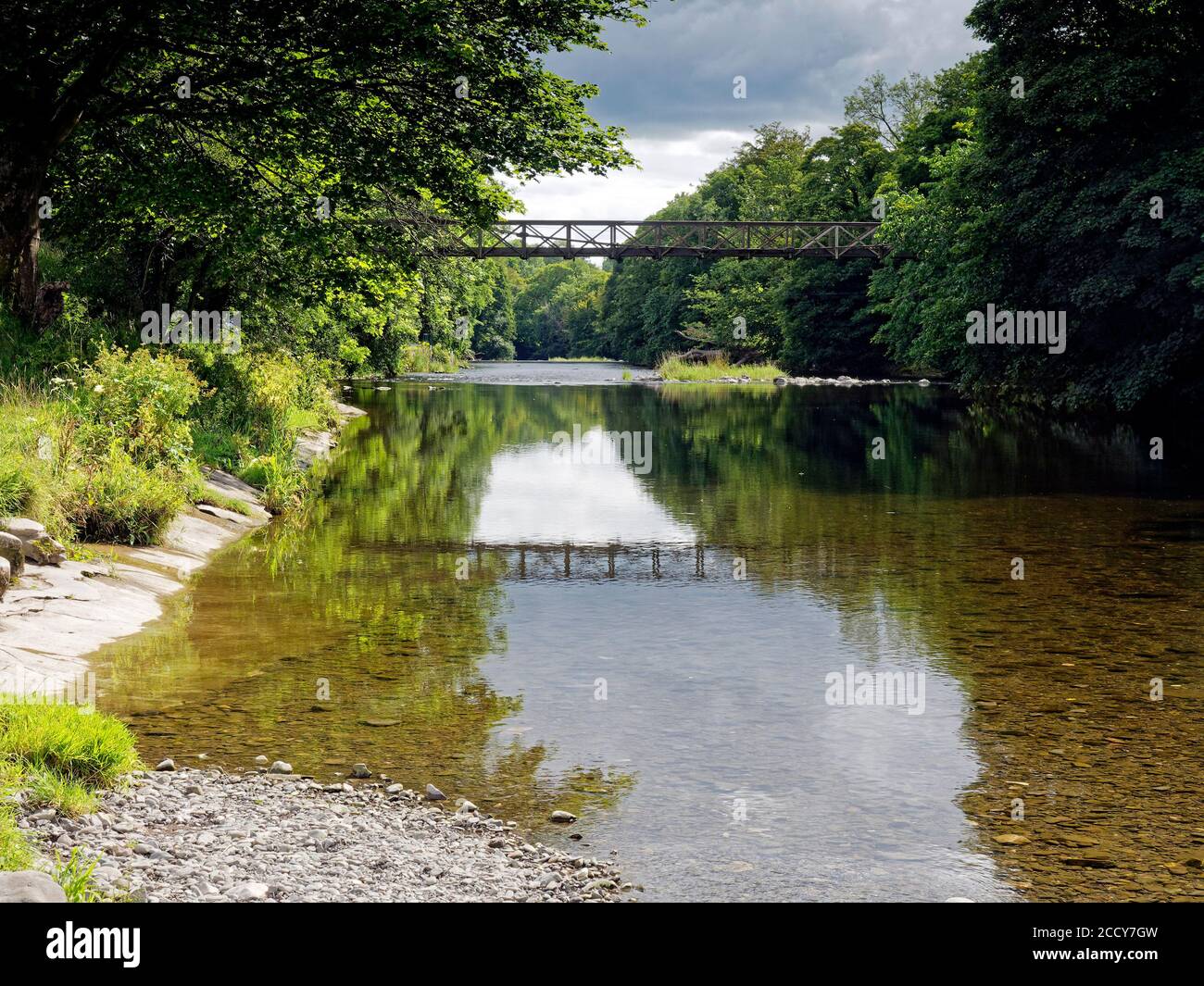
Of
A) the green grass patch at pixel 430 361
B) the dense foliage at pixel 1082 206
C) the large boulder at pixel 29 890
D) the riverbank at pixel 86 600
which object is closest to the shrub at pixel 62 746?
the riverbank at pixel 86 600

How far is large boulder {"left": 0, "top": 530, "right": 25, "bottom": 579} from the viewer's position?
11435mm

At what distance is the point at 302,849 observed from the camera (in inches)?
253

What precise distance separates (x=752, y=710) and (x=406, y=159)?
15.2 m

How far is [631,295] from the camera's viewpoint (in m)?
129

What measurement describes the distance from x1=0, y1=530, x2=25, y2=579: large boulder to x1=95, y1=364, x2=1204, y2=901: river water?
57.1 inches

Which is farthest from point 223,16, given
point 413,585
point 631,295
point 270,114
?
point 631,295

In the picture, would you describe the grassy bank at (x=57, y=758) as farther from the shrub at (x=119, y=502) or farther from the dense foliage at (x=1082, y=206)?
the dense foliage at (x=1082, y=206)

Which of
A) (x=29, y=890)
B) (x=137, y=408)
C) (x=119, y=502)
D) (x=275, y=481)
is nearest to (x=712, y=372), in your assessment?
(x=275, y=481)

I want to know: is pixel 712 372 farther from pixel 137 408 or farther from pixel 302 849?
pixel 302 849

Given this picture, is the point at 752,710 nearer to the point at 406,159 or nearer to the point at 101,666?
the point at 101,666

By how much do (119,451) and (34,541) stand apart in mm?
3694

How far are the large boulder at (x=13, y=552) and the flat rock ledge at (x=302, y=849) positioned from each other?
496 centimetres

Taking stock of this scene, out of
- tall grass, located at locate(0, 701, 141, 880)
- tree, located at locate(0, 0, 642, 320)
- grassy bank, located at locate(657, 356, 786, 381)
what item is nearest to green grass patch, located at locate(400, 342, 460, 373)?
grassy bank, located at locate(657, 356, 786, 381)

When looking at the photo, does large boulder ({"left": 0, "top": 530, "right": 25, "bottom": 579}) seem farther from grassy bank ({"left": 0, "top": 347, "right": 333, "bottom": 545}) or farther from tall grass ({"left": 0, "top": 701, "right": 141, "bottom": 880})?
tall grass ({"left": 0, "top": 701, "right": 141, "bottom": 880})
